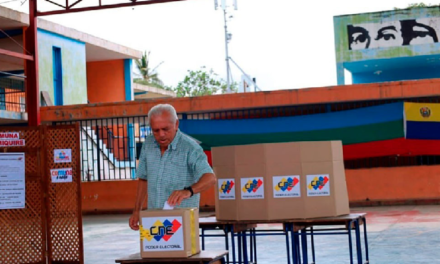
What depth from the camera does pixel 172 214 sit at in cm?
465

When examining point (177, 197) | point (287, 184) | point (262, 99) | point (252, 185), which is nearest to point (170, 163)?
point (177, 197)

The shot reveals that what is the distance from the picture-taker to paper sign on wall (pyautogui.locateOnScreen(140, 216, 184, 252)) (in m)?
4.65

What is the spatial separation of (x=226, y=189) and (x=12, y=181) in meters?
4.00

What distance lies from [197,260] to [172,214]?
0.35 meters

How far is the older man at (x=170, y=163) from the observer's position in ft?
16.5

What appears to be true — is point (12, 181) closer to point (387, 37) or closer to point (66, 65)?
point (66, 65)

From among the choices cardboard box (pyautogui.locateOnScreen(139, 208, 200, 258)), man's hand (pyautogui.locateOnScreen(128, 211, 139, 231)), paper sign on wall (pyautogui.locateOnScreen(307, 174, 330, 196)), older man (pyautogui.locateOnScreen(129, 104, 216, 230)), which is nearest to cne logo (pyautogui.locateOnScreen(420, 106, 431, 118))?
→ paper sign on wall (pyautogui.locateOnScreen(307, 174, 330, 196))

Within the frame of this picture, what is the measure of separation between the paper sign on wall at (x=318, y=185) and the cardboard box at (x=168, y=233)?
7.64ft

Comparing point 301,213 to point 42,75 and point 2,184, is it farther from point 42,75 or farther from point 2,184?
point 42,75

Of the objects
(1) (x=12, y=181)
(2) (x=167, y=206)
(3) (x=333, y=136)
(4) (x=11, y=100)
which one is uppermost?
(4) (x=11, y=100)

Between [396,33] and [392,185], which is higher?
[396,33]

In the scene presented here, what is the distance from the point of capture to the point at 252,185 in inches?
271

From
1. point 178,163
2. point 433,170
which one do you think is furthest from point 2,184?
point 433,170

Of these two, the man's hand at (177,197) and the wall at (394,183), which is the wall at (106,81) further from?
the man's hand at (177,197)
